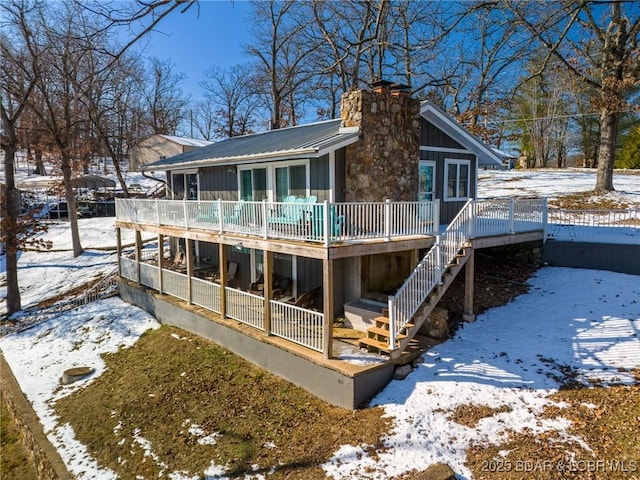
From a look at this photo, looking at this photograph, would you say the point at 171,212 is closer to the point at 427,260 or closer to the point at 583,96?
the point at 427,260

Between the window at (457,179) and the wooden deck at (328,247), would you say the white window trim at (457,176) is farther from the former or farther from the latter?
the wooden deck at (328,247)

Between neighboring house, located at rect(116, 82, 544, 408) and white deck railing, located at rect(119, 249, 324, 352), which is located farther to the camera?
white deck railing, located at rect(119, 249, 324, 352)

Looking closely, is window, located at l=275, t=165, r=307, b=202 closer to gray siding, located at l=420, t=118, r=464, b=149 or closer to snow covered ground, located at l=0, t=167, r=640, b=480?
gray siding, located at l=420, t=118, r=464, b=149

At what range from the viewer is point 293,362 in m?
9.38

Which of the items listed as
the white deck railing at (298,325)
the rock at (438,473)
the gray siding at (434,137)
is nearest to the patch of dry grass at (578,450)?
the rock at (438,473)

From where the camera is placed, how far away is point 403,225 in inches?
386

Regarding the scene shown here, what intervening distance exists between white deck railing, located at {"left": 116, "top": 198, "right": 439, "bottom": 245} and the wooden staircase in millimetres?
1221

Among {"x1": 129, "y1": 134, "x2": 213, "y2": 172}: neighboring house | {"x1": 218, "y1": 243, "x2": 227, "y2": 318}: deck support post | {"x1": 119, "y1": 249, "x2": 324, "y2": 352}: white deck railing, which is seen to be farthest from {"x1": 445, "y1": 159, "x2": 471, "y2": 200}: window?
{"x1": 129, "y1": 134, "x2": 213, "y2": 172}: neighboring house

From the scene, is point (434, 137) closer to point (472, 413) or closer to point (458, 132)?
point (458, 132)

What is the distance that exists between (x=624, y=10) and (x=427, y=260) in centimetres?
1935

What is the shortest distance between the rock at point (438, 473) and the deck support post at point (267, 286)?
16.8 feet

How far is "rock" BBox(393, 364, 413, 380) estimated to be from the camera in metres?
8.64

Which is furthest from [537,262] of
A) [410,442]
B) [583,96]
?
[583,96]

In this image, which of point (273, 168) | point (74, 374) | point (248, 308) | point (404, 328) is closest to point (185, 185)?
point (273, 168)
